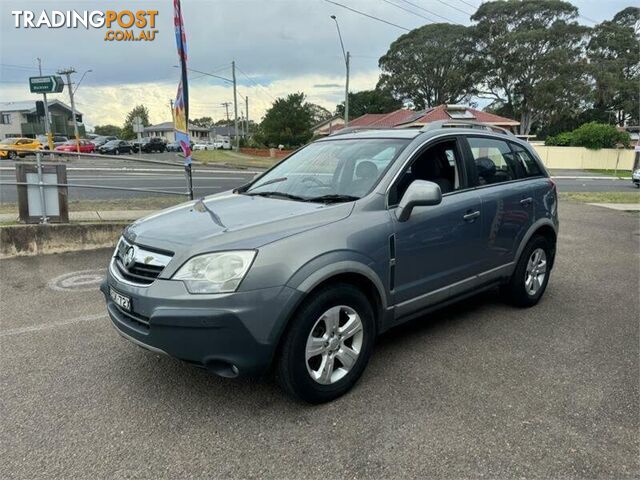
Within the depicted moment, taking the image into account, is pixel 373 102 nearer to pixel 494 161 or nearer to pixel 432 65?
pixel 432 65

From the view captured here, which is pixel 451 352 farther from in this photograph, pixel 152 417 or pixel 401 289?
pixel 152 417

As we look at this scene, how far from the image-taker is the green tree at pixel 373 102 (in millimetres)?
64500

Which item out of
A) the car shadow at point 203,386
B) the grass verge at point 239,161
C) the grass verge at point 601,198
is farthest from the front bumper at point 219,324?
the grass verge at point 239,161

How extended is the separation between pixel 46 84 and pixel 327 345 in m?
38.2

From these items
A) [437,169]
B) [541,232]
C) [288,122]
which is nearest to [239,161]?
[288,122]

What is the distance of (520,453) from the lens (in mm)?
2650

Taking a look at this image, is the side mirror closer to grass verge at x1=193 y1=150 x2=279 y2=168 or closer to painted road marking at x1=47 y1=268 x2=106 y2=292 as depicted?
painted road marking at x1=47 y1=268 x2=106 y2=292

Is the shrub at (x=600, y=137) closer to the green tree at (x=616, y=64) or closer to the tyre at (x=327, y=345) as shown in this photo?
the green tree at (x=616, y=64)

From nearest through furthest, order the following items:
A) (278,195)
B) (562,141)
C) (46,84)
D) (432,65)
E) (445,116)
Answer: (278,195) < (445,116) < (46,84) < (562,141) < (432,65)

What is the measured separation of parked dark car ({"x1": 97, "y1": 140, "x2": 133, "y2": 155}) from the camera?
Result: 43884 mm

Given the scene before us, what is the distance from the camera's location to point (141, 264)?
3.00 metres

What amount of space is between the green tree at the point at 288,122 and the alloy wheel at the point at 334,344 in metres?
42.5

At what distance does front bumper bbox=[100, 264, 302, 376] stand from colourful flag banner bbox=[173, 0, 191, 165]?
19.0ft

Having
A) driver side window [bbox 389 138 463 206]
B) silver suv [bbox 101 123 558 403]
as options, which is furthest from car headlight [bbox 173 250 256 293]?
driver side window [bbox 389 138 463 206]
